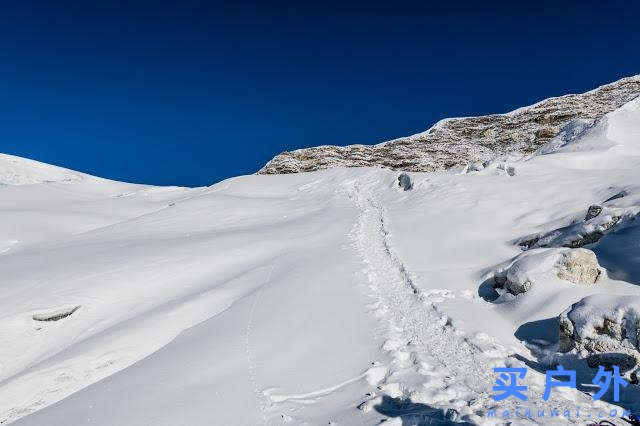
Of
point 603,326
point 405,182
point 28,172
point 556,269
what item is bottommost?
point 603,326

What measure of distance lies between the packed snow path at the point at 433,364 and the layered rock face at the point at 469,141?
36366mm

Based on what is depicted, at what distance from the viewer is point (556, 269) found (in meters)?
9.90

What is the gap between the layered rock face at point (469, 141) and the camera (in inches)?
1986

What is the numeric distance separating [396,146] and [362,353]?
5677 centimetres

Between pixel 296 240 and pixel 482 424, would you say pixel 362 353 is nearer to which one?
pixel 482 424

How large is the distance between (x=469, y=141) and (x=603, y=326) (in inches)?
2215

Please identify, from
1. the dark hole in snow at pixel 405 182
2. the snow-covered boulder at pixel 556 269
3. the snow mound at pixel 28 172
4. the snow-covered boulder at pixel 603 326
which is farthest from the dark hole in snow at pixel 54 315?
the snow mound at pixel 28 172

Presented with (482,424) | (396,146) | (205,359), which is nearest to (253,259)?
(205,359)

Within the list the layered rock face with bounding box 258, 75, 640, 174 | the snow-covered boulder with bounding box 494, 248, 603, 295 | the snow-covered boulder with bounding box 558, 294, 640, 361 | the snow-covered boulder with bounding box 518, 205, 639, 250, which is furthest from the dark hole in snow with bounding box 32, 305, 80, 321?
the layered rock face with bounding box 258, 75, 640, 174

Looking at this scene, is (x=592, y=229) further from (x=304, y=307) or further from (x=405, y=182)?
(x=405, y=182)

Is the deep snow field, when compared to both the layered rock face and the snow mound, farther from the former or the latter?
the layered rock face

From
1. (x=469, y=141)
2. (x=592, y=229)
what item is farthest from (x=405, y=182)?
(x=469, y=141)

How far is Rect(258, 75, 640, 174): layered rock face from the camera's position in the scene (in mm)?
50438

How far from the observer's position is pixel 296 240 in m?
18.0
